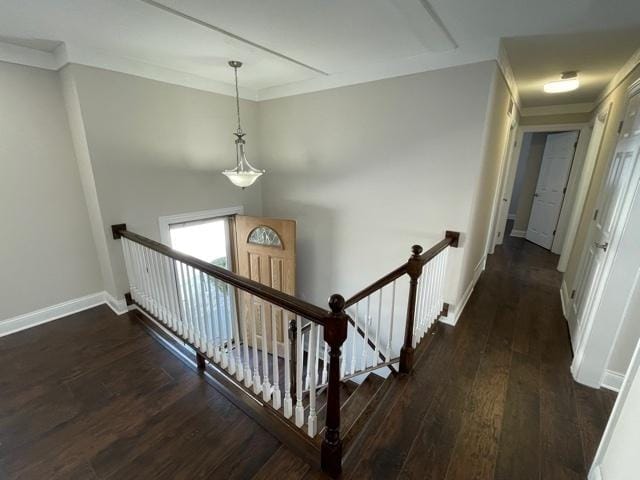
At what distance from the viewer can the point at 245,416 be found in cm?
179

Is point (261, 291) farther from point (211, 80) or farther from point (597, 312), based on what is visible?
point (211, 80)

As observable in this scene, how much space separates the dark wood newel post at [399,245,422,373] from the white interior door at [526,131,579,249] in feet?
15.1

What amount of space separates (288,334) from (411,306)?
0.96 meters

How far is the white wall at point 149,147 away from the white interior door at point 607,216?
11.9ft

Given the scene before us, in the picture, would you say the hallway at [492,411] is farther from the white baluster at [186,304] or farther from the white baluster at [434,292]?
the white baluster at [186,304]

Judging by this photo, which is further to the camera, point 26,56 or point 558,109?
point 558,109

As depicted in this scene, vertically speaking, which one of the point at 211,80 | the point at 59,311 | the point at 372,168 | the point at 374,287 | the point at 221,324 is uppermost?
the point at 211,80

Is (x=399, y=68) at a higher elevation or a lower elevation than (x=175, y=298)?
higher

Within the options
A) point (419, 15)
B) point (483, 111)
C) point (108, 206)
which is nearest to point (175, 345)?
point (108, 206)

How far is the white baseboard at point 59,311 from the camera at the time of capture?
101 inches

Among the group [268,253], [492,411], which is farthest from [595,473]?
[268,253]

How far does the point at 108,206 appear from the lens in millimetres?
2631

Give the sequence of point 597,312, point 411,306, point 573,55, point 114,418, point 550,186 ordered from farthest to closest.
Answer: point 550,186 → point 573,55 → point 411,306 → point 597,312 → point 114,418

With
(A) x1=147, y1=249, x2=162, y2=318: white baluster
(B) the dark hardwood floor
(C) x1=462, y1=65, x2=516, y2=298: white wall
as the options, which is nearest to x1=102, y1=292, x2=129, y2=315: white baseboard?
(B) the dark hardwood floor
